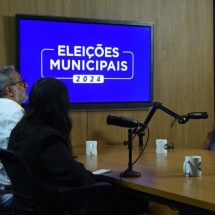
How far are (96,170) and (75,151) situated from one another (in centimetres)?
110

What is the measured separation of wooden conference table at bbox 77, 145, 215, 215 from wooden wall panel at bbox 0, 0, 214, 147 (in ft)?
2.26

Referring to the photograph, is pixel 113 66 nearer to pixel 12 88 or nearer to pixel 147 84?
pixel 147 84

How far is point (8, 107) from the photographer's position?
3217 millimetres

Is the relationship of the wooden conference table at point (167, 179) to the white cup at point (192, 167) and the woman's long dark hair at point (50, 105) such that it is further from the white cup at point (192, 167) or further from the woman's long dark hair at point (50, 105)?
the woman's long dark hair at point (50, 105)

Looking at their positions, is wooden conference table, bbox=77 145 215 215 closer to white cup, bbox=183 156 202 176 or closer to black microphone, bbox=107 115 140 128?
white cup, bbox=183 156 202 176

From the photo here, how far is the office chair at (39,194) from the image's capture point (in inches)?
94.8

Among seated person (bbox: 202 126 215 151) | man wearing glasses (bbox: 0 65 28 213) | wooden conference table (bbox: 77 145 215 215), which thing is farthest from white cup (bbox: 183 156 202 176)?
seated person (bbox: 202 126 215 151)

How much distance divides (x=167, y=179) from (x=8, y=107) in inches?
45.9

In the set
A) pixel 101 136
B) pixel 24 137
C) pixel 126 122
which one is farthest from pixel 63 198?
pixel 101 136

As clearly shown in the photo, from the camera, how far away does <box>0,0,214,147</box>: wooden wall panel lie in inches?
180

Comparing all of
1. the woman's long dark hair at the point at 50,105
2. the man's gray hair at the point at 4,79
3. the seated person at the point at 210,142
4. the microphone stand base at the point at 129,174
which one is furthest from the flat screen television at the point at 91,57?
the microphone stand base at the point at 129,174

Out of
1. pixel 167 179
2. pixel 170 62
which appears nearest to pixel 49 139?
pixel 167 179

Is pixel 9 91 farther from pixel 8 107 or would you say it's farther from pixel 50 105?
pixel 50 105

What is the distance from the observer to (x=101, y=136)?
464 cm
